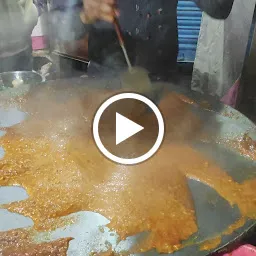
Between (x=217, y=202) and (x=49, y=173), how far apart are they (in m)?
0.55

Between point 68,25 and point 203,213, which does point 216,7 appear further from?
point 203,213

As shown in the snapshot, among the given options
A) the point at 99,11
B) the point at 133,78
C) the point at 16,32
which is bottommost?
the point at 133,78

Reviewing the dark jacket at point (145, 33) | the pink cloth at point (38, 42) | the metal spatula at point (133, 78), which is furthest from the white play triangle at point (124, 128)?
the pink cloth at point (38, 42)

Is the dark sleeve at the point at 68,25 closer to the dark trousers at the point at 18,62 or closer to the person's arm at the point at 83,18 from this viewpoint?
the person's arm at the point at 83,18

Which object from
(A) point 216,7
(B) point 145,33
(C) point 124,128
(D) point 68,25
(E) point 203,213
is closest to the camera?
(E) point 203,213

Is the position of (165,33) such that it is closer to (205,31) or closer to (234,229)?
(205,31)

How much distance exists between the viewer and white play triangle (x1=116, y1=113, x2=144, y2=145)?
1.35m

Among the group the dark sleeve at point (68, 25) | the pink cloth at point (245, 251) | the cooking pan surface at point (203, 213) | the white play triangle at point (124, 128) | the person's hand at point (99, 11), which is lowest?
the pink cloth at point (245, 251)

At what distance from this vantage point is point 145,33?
1.72m

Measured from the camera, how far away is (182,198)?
3.76 ft

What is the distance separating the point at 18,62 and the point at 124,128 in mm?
945

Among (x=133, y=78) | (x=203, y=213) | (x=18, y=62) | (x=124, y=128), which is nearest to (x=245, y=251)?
(x=203, y=213)

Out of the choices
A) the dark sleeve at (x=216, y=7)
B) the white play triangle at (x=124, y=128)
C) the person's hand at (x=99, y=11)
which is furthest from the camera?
the person's hand at (x=99, y=11)

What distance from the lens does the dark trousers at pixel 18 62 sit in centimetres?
202
